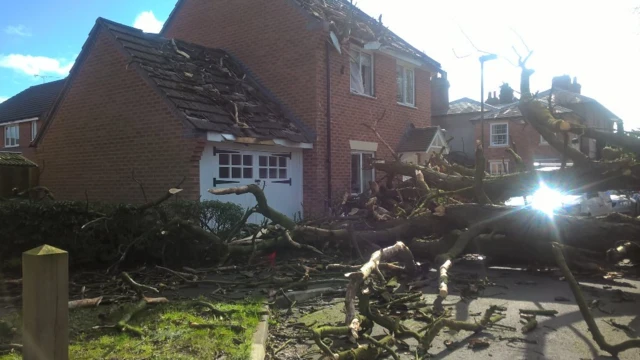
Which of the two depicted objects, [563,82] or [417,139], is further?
[563,82]

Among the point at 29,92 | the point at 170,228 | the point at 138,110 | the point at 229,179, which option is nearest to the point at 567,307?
the point at 170,228

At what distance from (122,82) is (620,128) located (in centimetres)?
1011

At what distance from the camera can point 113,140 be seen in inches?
485

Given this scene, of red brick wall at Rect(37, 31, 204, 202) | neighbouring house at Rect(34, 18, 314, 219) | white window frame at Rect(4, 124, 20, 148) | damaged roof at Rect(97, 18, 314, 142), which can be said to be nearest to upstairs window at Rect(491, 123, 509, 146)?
damaged roof at Rect(97, 18, 314, 142)

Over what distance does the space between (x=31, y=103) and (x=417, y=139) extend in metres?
24.3

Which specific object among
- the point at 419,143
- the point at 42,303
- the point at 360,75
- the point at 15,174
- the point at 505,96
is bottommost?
the point at 42,303

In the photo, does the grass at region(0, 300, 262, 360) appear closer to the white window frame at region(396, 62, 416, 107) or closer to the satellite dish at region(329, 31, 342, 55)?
the satellite dish at region(329, 31, 342, 55)

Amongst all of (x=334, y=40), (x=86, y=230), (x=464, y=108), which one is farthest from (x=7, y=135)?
(x=464, y=108)

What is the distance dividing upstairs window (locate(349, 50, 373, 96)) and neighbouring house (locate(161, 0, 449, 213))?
0.03m

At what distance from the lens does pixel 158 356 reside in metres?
3.90

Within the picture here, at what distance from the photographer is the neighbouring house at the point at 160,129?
11.1 meters

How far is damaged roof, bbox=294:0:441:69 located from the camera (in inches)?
559

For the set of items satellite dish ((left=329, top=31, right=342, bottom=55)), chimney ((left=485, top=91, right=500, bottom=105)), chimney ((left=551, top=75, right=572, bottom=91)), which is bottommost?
satellite dish ((left=329, top=31, right=342, bottom=55))

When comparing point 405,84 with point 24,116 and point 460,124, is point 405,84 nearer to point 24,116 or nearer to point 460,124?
point 460,124
